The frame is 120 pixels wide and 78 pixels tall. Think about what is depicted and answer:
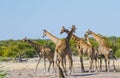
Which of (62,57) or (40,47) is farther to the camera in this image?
(40,47)

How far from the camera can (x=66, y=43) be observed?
70.1 ft

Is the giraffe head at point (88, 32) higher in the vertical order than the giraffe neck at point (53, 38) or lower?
higher

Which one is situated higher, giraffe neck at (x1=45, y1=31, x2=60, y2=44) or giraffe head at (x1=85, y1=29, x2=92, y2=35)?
giraffe head at (x1=85, y1=29, x2=92, y2=35)

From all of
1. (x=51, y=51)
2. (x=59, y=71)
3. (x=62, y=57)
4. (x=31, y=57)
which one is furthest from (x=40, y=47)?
(x=31, y=57)

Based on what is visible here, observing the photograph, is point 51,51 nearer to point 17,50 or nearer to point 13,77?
point 13,77

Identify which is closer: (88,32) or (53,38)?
(53,38)

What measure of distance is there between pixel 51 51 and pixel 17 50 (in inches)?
1023

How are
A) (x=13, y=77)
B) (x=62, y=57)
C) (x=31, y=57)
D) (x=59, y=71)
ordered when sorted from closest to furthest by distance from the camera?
(x=59, y=71) → (x=62, y=57) → (x=13, y=77) → (x=31, y=57)

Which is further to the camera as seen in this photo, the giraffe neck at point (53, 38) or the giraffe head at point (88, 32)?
the giraffe head at point (88, 32)

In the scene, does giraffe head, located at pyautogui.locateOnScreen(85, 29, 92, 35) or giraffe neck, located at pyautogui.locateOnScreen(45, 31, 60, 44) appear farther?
giraffe head, located at pyautogui.locateOnScreen(85, 29, 92, 35)

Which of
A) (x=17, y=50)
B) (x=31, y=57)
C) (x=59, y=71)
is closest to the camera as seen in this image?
(x=59, y=71)

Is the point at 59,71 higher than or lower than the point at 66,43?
lower

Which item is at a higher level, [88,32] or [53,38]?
[88,32]

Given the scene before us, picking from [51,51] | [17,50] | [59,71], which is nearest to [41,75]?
[51,51]
